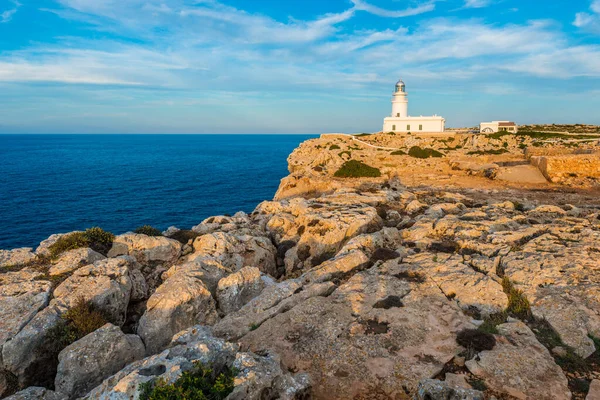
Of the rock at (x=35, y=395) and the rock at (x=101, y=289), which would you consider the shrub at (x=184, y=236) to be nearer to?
the rock at (x=101, y=289)

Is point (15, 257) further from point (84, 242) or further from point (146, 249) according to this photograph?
point (146, 249)

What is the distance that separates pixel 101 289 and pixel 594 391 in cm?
1647

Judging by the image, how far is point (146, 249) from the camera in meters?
18.9

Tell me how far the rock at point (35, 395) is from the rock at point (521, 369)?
11843mm

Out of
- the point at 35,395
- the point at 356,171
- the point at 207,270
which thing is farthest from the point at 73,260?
the point at 356,171

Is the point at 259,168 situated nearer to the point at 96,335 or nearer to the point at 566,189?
the point at 566,189

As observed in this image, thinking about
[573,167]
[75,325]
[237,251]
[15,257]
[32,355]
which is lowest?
[32,355]

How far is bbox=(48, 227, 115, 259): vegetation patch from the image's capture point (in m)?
17.5

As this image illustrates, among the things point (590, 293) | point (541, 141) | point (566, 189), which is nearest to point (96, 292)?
point (590, 293)

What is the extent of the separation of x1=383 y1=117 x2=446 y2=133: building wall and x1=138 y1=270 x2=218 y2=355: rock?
220 ft

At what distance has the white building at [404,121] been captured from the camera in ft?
233

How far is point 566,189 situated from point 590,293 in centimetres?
2602

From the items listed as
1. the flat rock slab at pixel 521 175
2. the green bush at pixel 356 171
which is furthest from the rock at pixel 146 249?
the flat rock slab at pixel 521 175

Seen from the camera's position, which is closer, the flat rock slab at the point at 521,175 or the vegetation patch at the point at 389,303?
the vegetation patch at the point at 389,303
